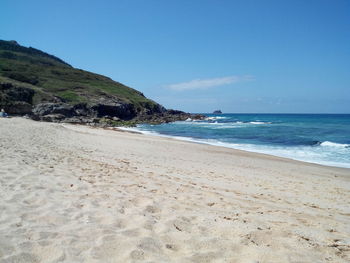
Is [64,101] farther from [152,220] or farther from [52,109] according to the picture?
[152,220]

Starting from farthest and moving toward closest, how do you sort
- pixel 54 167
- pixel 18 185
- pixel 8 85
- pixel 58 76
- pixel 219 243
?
pixel 58 76 < pixel 8 85 < pixel 54 167 < pixel 18 185 < pixel 219 243

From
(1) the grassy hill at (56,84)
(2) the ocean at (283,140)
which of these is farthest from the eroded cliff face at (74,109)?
(2) the ocean at (283,140)

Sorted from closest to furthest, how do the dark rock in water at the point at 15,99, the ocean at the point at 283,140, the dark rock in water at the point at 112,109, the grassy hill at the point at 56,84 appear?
the ocean at the point at 283,140 → the dark rock in water at the point at 15,99 → the grassy hill at the point at 56,84 → the dark rock in water at the point at 112,109

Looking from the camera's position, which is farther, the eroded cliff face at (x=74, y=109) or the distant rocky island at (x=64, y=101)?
the distant rocky island at (x=64, y=101)

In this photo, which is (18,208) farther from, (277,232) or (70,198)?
(277,232)

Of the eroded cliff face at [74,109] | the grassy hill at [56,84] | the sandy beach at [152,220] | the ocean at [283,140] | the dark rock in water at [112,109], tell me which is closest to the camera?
the sandy beach at [152,220]

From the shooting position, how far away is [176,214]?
455cm

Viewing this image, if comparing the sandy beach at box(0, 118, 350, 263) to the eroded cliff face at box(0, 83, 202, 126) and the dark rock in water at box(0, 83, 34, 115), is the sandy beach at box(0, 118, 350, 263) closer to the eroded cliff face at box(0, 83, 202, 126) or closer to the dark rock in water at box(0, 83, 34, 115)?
the eroded cliff face at box(0, 83, 202, 126)

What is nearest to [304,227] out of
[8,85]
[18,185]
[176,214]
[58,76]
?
[176,214]

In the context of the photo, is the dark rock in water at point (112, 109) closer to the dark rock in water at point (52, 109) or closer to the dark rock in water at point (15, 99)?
the dark rock in water at point (52, 109)

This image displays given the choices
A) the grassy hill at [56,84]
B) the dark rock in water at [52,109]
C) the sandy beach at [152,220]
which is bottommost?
the sandy beach at [152,220]

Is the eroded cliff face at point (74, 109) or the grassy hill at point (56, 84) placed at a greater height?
the grassy hill at point (56, 84)

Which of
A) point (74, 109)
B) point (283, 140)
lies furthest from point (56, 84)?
point (283, 140)

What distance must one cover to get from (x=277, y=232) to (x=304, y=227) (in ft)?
2.59
